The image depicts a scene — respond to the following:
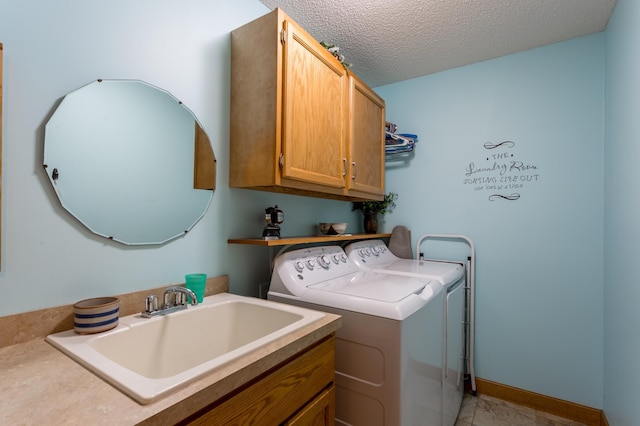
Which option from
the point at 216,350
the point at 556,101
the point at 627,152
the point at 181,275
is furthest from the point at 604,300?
the point at 181,275

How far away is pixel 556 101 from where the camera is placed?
2.08m

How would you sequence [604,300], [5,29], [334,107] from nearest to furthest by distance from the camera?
[5,29]
[334,107]
[604,300]

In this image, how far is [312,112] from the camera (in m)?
1.57

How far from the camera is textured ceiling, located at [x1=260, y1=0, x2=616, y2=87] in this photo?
174cm

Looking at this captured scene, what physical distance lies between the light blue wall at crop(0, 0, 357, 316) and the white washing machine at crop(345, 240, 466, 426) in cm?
93

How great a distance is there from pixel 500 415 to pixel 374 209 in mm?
1703

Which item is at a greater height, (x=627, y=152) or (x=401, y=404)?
(x=627, y=152)

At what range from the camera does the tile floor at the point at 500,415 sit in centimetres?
193

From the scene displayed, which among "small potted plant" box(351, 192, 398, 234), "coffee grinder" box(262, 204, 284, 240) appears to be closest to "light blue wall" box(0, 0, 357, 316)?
"coffee grinder" box(262, 204, 284, 240)

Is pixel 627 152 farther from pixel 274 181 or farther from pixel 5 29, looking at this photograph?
Result: pixel 5 29

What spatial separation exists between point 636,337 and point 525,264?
2.79 ft

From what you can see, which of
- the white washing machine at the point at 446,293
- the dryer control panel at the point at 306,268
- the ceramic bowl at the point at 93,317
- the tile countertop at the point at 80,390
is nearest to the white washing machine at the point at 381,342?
the dryer control panel at the point at 306,268

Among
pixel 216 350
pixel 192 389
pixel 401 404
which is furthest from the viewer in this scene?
pixel 216 350

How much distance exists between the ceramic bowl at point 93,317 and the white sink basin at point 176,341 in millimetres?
21
